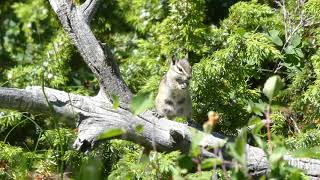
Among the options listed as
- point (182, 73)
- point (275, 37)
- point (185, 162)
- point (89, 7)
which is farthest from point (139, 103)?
point (275, 37)

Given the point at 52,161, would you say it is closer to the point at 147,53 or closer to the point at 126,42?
the point at 147,53

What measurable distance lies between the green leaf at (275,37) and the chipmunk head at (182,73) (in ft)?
2.17

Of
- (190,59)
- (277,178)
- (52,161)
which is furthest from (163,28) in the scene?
(277,178)

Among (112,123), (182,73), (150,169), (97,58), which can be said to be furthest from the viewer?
(182,73)

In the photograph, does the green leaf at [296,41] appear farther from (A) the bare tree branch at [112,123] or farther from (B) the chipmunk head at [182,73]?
(A) the bare tree branch at [112,123]

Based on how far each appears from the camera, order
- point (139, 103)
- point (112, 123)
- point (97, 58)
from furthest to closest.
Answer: point (97, 58)
point (112, 123)
point (139, 103)

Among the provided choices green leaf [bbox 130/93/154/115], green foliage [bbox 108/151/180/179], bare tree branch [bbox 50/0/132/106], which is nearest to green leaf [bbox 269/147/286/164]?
green leaf [bbox 130/93/154/115]

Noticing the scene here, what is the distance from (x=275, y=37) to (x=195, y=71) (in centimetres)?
63

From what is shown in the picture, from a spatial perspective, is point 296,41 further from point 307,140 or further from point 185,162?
point 185,162

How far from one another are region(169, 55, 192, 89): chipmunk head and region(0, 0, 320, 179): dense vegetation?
147 millimetres

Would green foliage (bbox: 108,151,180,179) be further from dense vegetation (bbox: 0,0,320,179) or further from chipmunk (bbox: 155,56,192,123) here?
chipmunk (bbox: 155,56,192,123)

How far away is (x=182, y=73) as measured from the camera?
3955mm

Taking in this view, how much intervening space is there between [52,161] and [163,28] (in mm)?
1568

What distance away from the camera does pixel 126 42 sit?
5.59 meters
